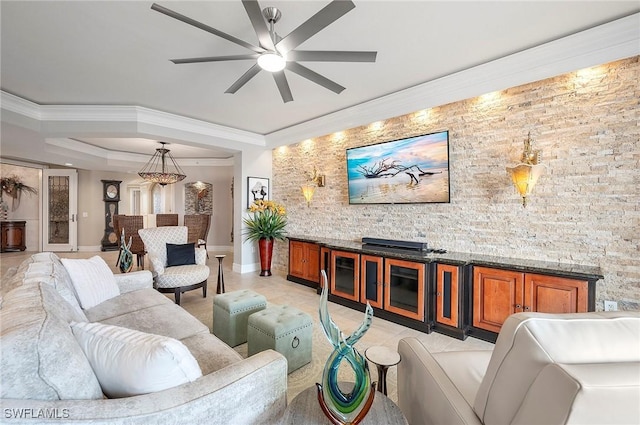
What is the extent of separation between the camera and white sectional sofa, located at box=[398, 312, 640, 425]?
2.02 ft

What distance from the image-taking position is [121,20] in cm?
242

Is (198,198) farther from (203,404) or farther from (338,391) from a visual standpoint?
(338,391)

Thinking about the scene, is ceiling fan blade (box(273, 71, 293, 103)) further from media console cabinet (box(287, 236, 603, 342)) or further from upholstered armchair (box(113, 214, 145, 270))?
upholstered armchair (box(113, 214, 145, 270))

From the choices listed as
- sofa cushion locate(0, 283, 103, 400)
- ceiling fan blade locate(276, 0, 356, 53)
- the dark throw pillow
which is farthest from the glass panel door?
sofa cushion locate(0, 283, 103, 400)

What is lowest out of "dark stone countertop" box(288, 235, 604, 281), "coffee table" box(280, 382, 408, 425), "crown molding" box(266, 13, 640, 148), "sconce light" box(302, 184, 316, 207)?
"coffee table" box(280, 382, 408, 425)

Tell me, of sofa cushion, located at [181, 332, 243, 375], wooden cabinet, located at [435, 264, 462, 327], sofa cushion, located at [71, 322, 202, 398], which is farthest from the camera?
wooden cabinet, located at [435, 264, 462, 327]

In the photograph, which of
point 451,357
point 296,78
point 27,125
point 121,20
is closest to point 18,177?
point 27,125

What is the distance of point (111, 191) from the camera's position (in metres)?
8.77

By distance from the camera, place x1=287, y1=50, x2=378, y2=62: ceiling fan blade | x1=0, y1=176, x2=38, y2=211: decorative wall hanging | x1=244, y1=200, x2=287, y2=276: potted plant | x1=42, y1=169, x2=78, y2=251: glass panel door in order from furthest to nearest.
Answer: x1=42, y1=169, x2=78, y2=251: glass panel door
x1=0, y1=176, x2=38, y2=211: decorative wall hanging
x1=244, y1=200, x2=287, y2=276: potted plant
x1=287, y1=50, x2=378, y2=62: ceiling fan blade

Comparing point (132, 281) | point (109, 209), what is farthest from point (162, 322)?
point (109, 209)

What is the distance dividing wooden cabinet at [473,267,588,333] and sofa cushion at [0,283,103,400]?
3.17 metres

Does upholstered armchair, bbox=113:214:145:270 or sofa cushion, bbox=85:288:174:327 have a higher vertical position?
upholstered armchair, bbox=113:214:145:270

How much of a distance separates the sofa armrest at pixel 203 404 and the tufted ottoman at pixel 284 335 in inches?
39.4

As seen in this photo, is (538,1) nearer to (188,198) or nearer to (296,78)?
(296,78)
